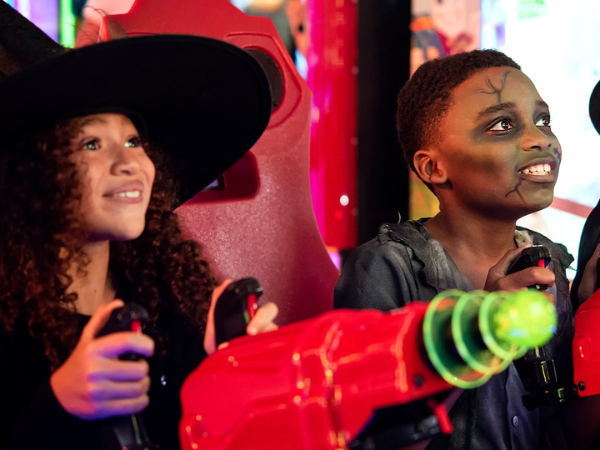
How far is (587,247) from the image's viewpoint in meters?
1.10

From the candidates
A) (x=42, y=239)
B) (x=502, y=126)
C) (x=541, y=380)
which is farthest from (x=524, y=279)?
(x=42, y=239)

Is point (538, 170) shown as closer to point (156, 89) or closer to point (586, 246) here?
point (586, 246)

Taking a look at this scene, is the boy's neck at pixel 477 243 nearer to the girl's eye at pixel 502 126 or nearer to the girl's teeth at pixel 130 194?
the girl's eye at pixel 502 126

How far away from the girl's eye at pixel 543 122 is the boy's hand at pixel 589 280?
21 centimetres

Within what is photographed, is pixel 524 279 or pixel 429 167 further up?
pixel 429 167

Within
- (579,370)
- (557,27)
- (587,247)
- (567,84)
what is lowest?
(579,370)

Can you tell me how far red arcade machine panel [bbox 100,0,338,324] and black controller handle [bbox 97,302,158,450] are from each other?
47 centimetres

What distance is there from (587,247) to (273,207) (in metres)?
0.51

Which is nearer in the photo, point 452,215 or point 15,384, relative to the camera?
point 15,384

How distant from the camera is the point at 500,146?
973 mm

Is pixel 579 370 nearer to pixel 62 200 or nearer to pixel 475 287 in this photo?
pixel 475 287

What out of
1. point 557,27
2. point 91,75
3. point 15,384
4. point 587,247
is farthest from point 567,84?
point 15,384

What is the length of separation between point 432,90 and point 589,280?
38 cm

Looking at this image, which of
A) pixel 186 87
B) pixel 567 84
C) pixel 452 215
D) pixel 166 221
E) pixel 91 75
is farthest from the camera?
pixel 567 84
